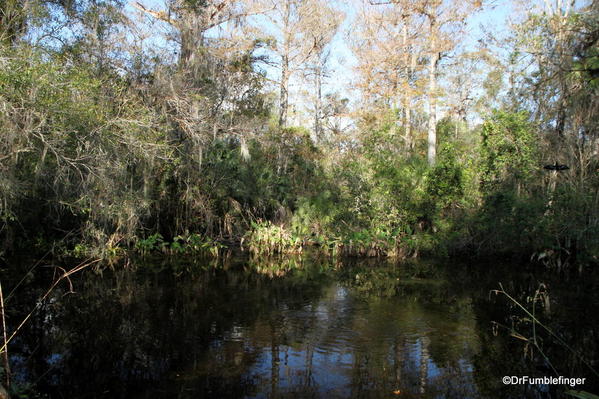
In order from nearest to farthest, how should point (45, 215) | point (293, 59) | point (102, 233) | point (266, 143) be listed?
point (102, 233)
point (45, 215)
point (266, 143)
point (293, 59)

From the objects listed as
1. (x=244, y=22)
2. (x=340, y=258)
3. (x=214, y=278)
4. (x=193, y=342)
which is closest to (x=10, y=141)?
(x=193, y=342)

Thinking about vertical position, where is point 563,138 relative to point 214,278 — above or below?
above

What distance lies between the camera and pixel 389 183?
14.1 meters

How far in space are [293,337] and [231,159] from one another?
873 centimetres

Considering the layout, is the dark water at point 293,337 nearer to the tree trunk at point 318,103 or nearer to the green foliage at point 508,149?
the green foliage at point 508,149

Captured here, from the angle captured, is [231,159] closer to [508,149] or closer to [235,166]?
[235,166]

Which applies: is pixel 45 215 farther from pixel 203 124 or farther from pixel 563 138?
pixel 563 138

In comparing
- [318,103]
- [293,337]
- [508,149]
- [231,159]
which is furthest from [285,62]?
[293,337]

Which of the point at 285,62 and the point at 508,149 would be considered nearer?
the point at 508,149

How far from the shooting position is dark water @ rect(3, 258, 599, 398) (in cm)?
508

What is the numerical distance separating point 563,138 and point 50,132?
1121cm

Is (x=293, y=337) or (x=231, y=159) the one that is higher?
(x=231, y=159)

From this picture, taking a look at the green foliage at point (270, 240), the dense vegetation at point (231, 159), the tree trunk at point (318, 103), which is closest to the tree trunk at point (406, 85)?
the dense vegetation at point (231, 159)

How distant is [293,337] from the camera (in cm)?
669
